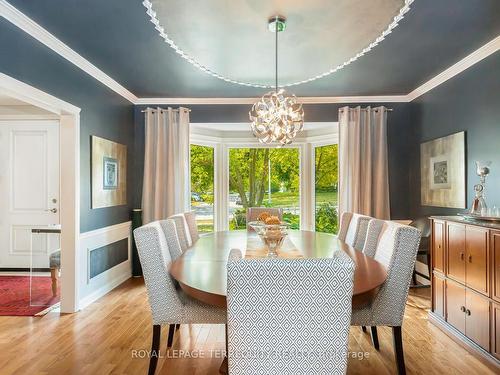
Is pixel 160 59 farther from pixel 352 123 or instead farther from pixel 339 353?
pixel 339 353

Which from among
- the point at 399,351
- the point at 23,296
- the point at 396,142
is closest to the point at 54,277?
the point at 23,296

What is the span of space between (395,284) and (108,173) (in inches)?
134

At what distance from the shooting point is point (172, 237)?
2.54 meters

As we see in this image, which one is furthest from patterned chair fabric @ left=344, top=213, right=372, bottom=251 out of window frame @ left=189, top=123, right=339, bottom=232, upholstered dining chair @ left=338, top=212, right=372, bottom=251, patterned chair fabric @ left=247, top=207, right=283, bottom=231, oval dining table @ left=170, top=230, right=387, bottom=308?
window frame @ left=189, top=123, right=339, bottom=232

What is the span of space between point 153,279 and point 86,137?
2.24 meters

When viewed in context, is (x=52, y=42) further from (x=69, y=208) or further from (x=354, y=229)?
(x=354, y=229)

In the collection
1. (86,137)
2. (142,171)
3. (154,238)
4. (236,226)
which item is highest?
(86,137)

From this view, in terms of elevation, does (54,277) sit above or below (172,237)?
below

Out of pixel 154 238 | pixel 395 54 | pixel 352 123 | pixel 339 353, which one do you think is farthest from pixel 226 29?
pixel 352 123

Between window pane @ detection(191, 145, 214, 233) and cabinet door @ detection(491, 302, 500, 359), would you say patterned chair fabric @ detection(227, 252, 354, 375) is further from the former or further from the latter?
window pane @ detection(191, 145, 214, 233)

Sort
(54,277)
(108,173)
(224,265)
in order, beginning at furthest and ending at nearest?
(108,173)
(54,277)
(224,265)

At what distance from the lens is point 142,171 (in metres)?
4.86

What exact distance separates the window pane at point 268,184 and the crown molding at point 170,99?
112 cm

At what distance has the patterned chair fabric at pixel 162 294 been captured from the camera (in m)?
2.02
